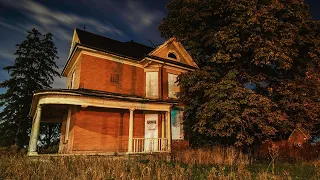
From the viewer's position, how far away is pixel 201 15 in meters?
15.9

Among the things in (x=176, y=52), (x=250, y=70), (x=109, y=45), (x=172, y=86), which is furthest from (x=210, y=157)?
(x=109, y=45)

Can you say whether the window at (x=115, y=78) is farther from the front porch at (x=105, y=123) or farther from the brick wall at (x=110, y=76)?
the front porch at (x=105, y=123)

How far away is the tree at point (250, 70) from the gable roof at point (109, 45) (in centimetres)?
416

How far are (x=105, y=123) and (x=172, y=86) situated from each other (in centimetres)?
617

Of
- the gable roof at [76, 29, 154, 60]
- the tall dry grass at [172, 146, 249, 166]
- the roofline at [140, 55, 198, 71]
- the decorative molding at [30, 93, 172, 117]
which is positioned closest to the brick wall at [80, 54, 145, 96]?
the gable roof at [76, 29, 154, 60]

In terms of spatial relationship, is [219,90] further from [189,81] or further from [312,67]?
[312,67]

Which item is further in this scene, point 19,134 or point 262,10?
point 19,134

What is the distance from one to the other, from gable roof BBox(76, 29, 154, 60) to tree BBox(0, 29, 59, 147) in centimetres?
1311

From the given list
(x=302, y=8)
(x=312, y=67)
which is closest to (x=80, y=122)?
(x=312, y=67)

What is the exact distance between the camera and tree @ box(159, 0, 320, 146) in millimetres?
13008

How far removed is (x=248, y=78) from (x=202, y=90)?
3.21m

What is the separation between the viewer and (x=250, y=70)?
15.4m

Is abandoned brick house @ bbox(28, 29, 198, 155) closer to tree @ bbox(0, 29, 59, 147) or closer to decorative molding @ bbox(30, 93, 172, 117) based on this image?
decorative molding @ bbox(30, 93, 172, 117)

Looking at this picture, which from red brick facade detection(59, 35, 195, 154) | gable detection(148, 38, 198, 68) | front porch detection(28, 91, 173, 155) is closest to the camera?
front porch detection(28, 91, 173, 155)
